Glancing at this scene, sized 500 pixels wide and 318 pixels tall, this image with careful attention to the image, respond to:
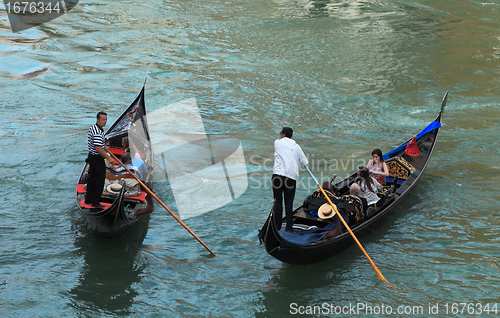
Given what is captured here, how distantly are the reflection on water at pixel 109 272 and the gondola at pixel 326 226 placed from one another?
1.19m

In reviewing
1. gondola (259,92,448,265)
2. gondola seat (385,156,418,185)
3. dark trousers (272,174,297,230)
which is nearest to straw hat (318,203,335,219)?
gondola (259,92,448,265)

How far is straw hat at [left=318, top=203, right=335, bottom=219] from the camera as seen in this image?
12.3ft

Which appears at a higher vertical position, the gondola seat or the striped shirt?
the striped shirt

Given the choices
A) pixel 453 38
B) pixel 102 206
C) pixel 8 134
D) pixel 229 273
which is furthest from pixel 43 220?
pixel 453 38

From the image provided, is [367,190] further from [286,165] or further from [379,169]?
[286,165]

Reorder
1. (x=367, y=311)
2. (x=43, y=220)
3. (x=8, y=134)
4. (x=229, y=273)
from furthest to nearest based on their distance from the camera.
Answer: (x=8, y=134)
(x=43, y=220)
(x=229, y=273)
(x=367, y=311)

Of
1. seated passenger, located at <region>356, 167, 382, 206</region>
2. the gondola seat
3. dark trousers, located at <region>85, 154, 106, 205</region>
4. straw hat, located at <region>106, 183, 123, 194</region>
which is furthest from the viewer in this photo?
the gondola seat

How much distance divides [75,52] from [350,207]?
9.02m

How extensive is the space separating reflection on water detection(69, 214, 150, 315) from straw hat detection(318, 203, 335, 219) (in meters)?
1.61

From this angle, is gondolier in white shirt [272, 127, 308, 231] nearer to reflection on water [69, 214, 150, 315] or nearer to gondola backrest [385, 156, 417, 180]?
reflection on water [69, 214, 150, 315]

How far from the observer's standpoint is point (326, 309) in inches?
137

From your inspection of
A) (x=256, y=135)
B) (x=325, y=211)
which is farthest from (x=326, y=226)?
(x=256, y=135)

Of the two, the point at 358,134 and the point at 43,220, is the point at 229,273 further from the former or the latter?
the point at 358,134

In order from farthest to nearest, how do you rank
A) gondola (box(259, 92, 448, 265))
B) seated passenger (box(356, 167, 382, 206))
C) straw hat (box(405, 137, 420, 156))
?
straw hat (box(405, 137, 420, 156)) < seated passenger (box(356, 167, 382, 206)) < gondola (box(259, 92, 448, 265))
